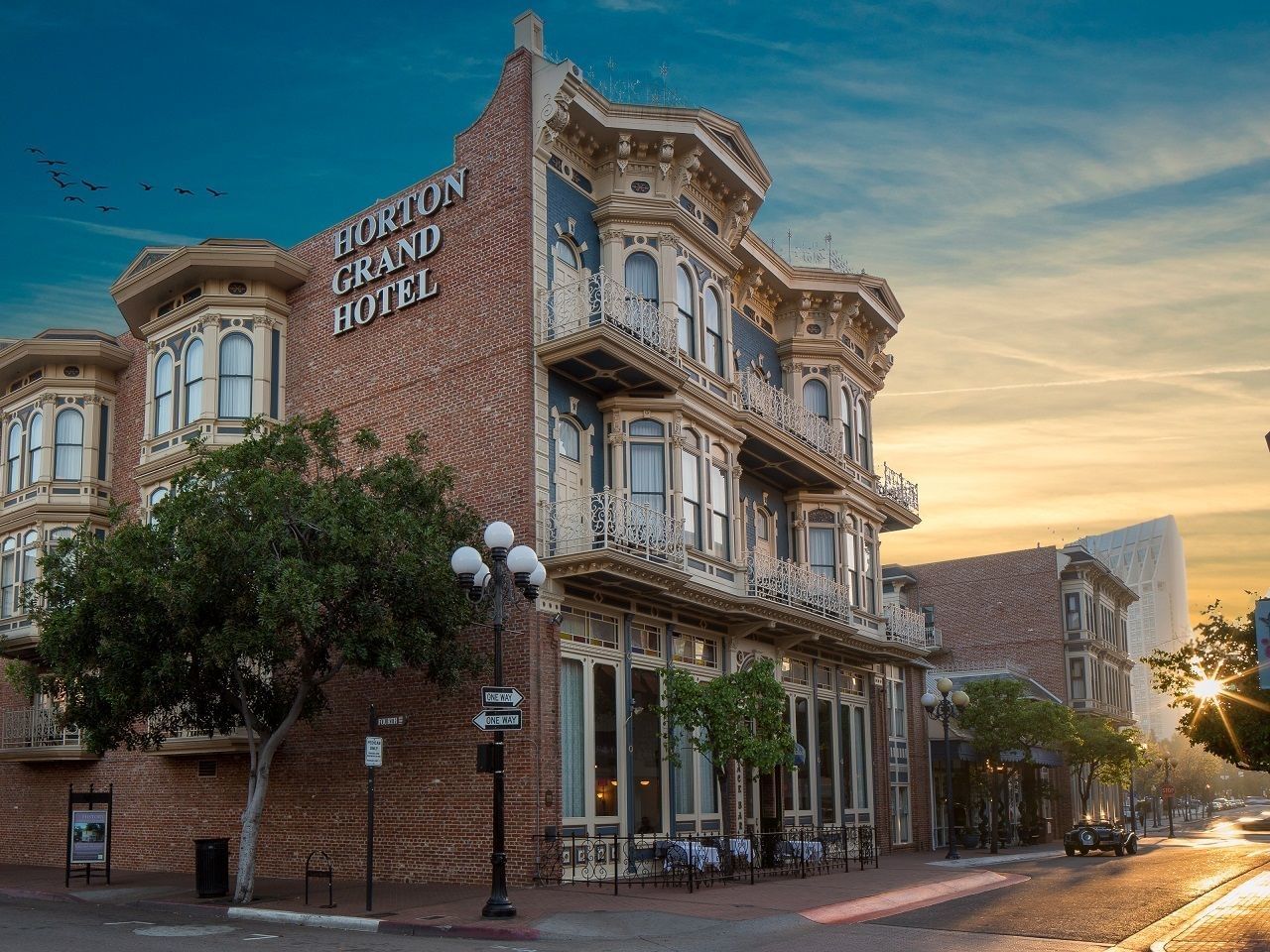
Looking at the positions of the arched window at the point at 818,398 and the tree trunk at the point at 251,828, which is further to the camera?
the arched window at the point at 818,398

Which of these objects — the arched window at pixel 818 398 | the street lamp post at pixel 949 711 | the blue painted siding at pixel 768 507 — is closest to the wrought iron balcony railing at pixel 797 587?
the blue painted siding at pixel 768 507

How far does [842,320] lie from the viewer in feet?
117

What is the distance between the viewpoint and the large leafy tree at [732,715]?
79.6ft

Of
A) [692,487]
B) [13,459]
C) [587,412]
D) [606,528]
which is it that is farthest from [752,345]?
[13,459]

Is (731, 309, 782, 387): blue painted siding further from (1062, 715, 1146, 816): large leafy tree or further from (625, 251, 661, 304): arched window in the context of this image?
(1062, 715, 1146, 816): large leafy tree

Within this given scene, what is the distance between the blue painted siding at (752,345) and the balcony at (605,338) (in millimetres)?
5330

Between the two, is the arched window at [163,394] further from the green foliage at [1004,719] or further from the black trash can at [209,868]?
the green foliage at [1004,719]

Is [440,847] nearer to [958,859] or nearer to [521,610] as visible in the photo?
[521,610]

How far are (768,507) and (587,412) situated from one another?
9009 mm

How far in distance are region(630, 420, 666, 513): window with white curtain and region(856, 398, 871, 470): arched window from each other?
11788mm

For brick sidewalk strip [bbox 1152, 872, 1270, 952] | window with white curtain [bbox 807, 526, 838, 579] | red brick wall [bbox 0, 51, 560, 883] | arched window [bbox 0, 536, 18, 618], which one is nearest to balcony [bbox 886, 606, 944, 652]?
window with white curtain [bbox 807, 526, 838, 579]

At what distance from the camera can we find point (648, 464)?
26656mm

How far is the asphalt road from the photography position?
1781 cm

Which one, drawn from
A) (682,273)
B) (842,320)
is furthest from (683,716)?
(842,320)
